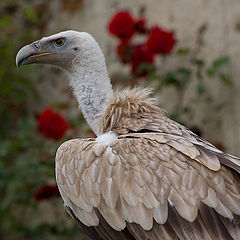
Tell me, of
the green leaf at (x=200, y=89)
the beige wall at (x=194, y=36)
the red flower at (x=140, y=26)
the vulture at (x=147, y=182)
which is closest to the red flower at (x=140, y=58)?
the red flower at (x=140, y=26)

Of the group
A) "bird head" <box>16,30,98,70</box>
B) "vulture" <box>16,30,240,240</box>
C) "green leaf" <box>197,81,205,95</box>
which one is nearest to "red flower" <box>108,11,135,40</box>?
"green leaf" <box>197,81,205,95</box>

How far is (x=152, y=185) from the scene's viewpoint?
3553mm

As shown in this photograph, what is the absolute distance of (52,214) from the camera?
691 centimetres

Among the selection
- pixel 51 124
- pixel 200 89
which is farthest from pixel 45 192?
pixel 200 89

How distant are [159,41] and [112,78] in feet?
3.05

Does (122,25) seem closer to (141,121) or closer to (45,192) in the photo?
(45,192)

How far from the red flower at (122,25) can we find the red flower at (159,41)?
171 mm

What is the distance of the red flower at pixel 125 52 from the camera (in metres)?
6.06

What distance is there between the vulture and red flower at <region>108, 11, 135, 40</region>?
1945 mm

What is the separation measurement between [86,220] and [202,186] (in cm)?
65

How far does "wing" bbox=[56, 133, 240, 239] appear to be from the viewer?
3471 mm

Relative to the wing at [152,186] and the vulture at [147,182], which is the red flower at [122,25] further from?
the wing at [152,186]

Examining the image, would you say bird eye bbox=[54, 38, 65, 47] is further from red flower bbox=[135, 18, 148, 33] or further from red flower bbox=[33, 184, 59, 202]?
red flower bbox=[135, 18, 148, 33]

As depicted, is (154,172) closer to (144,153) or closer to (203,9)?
(144,153)
